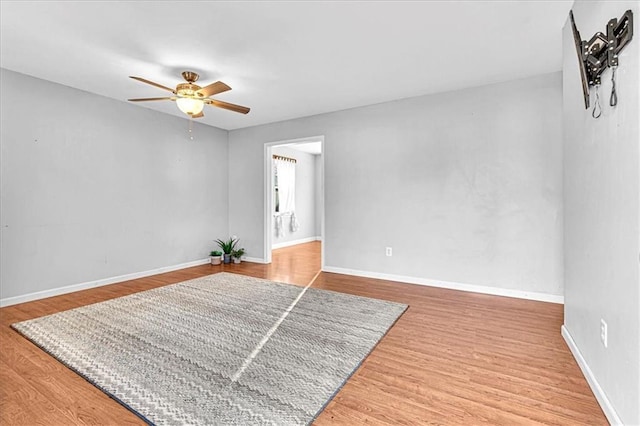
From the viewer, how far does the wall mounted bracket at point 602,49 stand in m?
1.35

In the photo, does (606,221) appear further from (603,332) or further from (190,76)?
(190,76)

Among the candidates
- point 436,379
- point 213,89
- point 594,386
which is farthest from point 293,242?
point 594,386

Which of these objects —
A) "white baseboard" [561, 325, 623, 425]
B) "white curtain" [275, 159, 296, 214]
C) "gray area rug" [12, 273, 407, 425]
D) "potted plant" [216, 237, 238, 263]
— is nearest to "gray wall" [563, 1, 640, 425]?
"white baseboard" [561, 325, 623, 425]

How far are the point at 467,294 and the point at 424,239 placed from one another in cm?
82

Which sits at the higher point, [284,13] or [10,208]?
[284,13]

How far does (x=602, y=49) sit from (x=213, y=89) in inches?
111

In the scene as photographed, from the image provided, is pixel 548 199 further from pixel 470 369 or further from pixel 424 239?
pixel 470 369

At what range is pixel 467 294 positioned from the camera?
3.63 m

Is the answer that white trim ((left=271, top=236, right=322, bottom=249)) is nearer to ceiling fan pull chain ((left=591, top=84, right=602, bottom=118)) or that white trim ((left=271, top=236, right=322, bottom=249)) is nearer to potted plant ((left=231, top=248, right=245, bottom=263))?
potted plant ((left=231, top=248, right=245, bottom=263))

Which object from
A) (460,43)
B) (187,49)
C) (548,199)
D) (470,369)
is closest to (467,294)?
(548,199)

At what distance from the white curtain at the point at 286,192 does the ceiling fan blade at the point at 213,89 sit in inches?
158

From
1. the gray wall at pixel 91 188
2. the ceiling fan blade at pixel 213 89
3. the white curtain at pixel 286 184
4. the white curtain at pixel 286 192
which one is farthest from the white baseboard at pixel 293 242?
the ceiling fan blade at pixel 213 89

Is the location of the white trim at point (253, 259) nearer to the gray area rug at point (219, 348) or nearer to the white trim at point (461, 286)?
the white trim at point (461, 286)

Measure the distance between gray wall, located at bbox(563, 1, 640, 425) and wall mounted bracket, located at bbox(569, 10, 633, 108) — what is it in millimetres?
42
